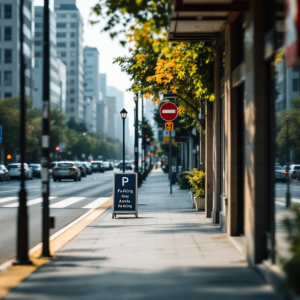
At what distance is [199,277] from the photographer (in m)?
7.08

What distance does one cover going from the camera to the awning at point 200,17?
852 cm

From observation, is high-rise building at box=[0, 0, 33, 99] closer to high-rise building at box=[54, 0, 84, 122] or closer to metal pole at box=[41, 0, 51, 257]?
high-rise building at box=[54, 0, 84, 122]

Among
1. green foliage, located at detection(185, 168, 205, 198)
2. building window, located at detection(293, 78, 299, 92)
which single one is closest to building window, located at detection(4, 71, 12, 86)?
green foliage, located at detection(185, 168, 205, 198)

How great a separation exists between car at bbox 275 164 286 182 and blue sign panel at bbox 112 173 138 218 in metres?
8.87

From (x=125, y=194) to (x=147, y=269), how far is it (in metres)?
8.09

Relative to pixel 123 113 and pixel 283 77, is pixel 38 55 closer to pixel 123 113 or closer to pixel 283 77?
pixel 123 113

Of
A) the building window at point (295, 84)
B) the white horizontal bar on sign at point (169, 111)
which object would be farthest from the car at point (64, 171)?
the building window at point (295, 84)

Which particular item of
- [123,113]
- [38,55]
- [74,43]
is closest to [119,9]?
[123,113]

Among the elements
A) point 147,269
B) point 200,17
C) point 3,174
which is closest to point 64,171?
point 3,174

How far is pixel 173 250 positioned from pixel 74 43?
575ft

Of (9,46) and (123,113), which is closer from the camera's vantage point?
(123,113)

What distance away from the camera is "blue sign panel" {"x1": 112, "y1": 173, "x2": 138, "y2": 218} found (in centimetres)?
1566

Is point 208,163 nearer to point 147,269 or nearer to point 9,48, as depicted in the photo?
point 147,269

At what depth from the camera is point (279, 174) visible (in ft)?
22.9
